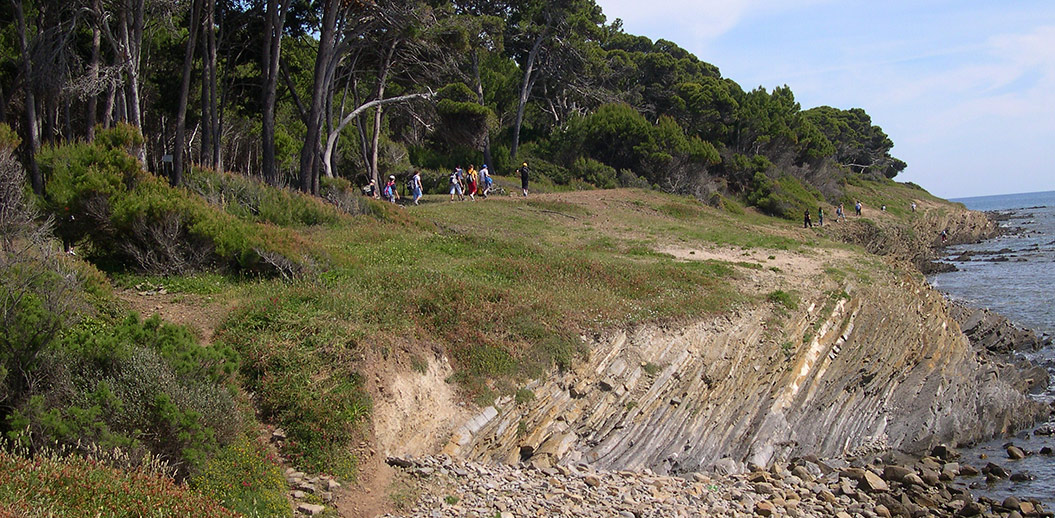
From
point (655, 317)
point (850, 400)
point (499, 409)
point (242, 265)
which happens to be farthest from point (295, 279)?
point (850, 400)

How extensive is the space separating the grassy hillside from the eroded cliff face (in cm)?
57

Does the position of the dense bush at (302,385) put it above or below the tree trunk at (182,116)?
below

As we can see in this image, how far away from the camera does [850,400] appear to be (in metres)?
15.6

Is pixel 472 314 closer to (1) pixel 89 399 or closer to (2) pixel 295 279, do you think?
(2) pixel 295 279

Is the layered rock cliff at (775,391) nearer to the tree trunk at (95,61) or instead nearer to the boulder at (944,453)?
the boulder at (944,453)

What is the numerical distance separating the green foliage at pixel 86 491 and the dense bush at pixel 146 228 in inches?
259

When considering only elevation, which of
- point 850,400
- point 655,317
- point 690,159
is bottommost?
point 850,400

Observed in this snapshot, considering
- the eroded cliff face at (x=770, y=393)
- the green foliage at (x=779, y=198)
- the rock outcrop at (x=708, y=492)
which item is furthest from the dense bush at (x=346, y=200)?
the green foliage at (x=779, y=198)

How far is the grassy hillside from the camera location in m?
7.05

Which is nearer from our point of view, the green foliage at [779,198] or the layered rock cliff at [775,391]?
the layered rock cliff at [775,391]

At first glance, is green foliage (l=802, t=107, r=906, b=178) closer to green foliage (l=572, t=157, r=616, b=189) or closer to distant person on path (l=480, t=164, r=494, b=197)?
green foliage (l=572, t=157, r=616, b=189)

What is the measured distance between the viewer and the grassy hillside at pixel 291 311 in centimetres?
705

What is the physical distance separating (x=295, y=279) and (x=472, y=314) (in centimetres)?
302

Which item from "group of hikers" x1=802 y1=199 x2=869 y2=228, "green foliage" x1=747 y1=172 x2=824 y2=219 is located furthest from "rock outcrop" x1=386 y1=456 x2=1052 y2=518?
"green foliage" x1=747 y1=172 x2=824 y2=219
